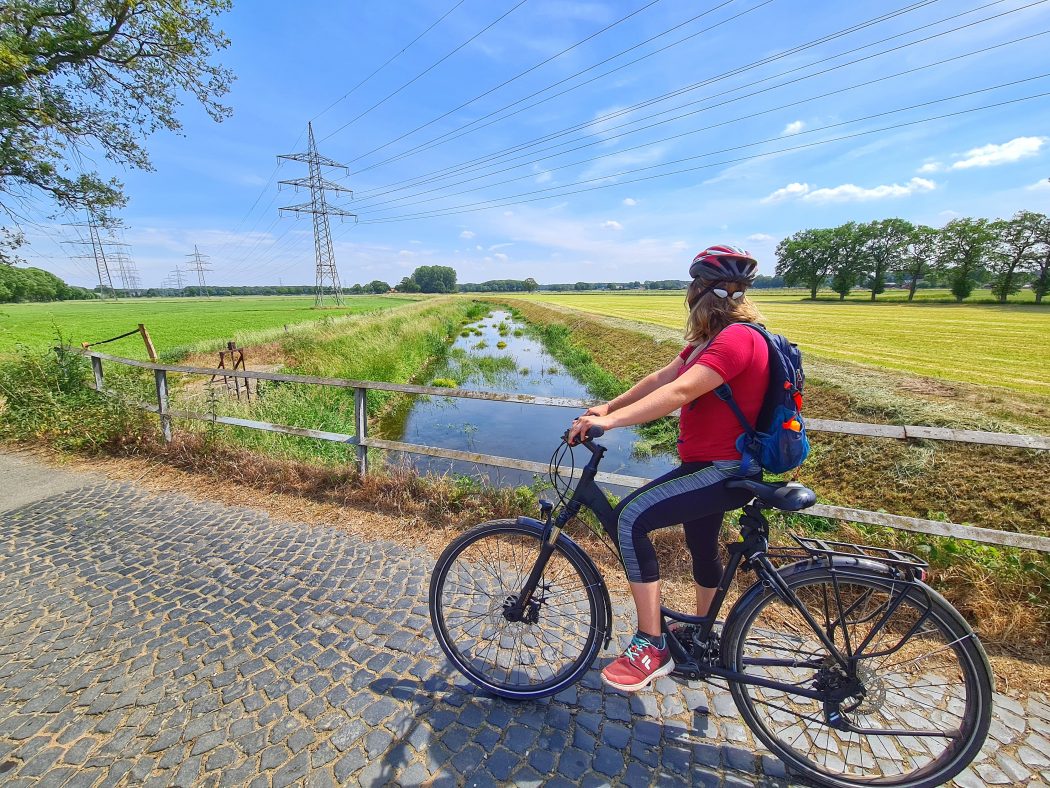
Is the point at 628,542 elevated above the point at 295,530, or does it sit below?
above

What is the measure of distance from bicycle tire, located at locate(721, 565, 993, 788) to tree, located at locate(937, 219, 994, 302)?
69990mm

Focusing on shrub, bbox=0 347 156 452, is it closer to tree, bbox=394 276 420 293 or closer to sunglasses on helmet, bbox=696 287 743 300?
sunglasses on helmet, bbox=696 287 743 300

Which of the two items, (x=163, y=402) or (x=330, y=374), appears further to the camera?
(x=330, y=374)

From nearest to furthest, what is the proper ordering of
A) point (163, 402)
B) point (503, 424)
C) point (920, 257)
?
point (163, 402) < point (503, 424) < point (920, 257)

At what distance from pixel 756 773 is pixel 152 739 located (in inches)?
115

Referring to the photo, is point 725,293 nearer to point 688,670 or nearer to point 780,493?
point 780,493

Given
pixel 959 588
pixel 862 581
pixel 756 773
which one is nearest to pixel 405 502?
pixel 756 773

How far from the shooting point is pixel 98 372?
6672 mm

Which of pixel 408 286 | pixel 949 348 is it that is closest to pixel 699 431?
pixel 949 348

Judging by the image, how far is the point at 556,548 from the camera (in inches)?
90.9

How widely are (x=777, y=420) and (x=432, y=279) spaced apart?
154 metres

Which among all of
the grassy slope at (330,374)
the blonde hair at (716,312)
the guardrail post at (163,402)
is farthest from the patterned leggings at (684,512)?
A: the guardrail post at (163,402)

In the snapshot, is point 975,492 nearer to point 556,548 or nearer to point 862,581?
point 862,581

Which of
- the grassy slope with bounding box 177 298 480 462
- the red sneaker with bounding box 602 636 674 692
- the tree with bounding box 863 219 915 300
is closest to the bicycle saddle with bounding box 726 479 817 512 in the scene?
the red sneaker with bounding box 602 636 674 692
